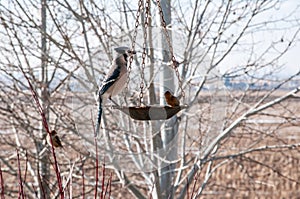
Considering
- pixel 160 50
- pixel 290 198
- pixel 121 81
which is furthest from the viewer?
pixel 290 198

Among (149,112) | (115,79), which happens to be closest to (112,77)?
(115,79)

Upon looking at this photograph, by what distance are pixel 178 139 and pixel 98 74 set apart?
617 millimetres

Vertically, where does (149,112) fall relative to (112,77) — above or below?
below

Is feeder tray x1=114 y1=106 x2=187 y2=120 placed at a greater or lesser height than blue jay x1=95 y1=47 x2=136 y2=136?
lesser

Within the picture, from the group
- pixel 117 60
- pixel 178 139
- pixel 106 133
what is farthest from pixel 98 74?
pixel 117 60

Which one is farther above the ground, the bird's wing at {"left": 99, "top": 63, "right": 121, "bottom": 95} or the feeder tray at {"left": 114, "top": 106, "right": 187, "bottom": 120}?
the bird's wing at {"left": 99, "top": 63, "right": 121, "bottom": 95}

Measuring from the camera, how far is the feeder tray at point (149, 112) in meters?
1.38

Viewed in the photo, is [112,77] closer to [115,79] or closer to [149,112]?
[115,79]

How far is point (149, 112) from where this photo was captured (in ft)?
4.69

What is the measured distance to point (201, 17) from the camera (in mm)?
2641

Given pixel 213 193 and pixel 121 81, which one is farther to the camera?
pixel 213 193

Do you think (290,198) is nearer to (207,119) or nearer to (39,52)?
(207,119)

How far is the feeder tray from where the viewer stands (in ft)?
4.54

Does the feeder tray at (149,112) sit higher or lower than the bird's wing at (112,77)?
lower
